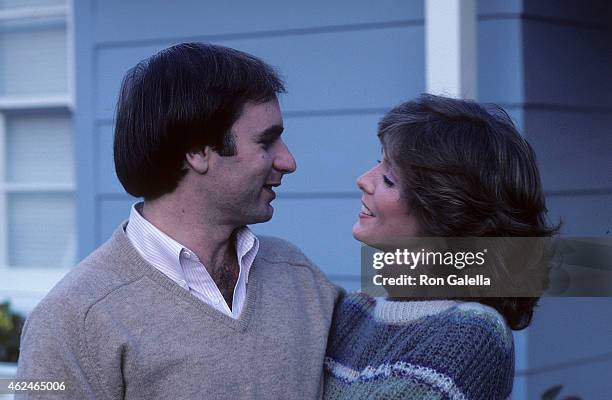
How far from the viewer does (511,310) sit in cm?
189

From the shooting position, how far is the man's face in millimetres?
1950

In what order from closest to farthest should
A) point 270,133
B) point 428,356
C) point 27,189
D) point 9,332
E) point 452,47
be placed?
point 428,356 → point 270,133 → point 452,47 → point 9,332 → point 27,189

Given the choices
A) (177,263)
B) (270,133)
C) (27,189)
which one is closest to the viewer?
(177,263)

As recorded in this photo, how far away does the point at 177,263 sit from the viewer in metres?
1.87

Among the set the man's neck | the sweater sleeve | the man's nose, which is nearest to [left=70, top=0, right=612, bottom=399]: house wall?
the man's nose

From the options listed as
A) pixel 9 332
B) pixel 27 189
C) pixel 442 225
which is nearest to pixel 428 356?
pixel 442 225

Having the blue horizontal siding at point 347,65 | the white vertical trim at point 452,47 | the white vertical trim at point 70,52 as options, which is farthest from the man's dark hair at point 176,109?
the white vertical trim at point 70,52

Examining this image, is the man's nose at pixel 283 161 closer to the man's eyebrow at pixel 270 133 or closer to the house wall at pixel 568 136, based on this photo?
the man's eyebrow at pixel 270 133

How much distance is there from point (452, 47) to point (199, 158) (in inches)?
48.0

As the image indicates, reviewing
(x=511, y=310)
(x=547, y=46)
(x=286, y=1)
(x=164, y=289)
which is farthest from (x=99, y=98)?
(x=511, y=310)

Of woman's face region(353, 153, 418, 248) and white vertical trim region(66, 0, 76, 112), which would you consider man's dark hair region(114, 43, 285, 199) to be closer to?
woman's face region(353, 153, 418, 248)

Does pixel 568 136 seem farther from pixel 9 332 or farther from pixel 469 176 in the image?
pixel 9 332

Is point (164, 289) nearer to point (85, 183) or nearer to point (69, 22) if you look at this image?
point (85, 183)

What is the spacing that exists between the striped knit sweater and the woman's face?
0.45ft
